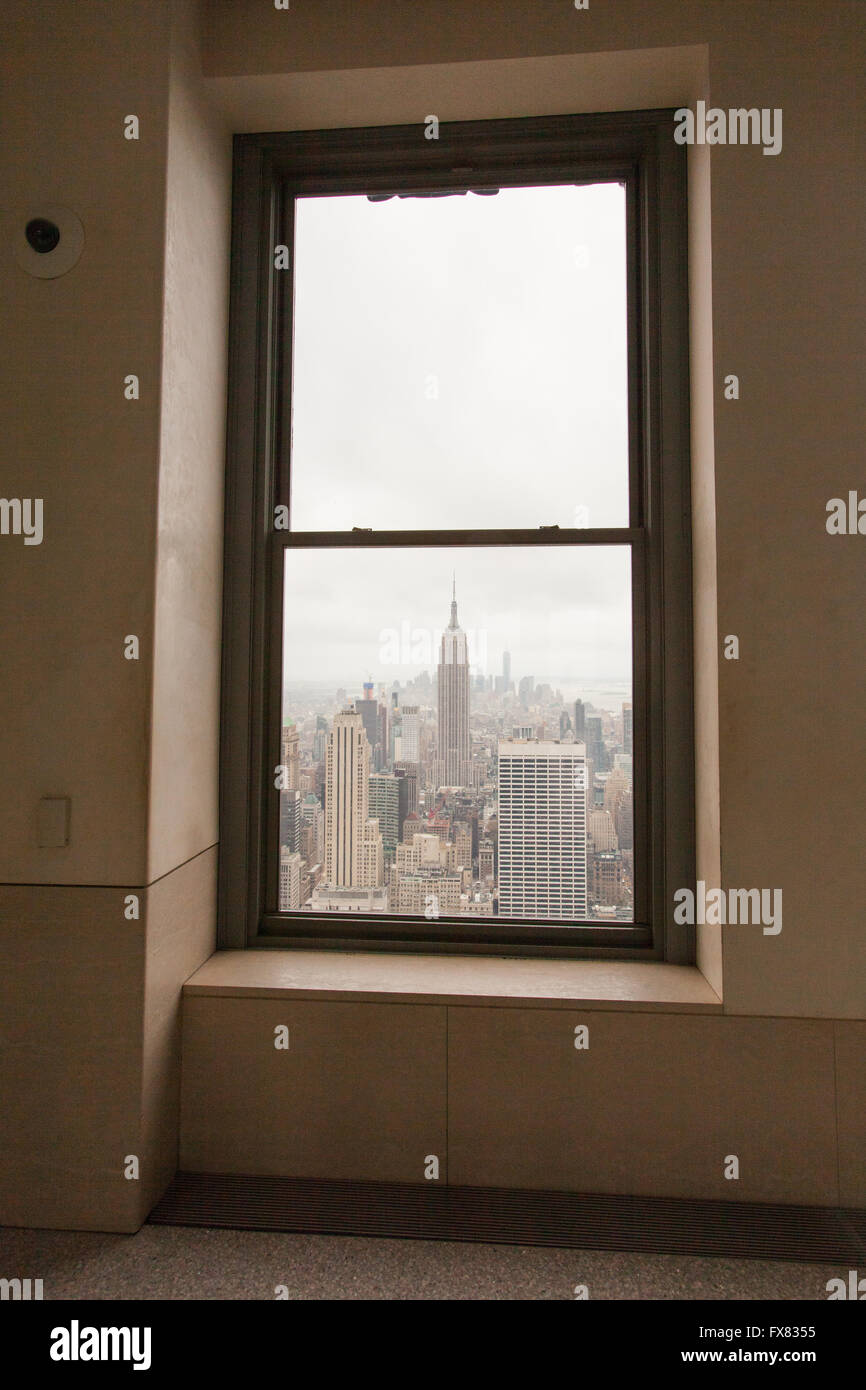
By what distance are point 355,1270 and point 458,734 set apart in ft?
3.71

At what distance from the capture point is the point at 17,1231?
4.71ft

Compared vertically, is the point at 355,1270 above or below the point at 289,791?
below

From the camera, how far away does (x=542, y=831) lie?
186 cm

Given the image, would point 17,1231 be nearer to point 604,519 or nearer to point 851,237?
point 604,519

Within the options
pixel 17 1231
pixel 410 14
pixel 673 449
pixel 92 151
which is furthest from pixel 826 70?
pixel 17 1231

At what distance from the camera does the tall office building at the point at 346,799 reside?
6.27 ft

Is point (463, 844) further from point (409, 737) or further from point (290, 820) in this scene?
point (290, 820)

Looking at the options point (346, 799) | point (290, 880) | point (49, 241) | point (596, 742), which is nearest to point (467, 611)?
point (596, 742)

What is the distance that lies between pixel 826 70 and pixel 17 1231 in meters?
2.98
